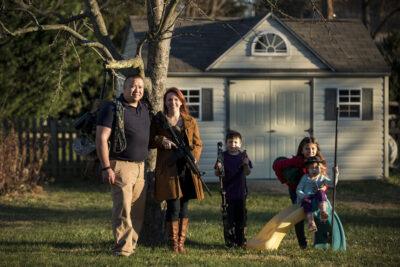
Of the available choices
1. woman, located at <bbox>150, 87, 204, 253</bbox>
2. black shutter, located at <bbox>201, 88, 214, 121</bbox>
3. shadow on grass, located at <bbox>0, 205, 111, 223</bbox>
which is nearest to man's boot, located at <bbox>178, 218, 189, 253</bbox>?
woman, located at <bbox>150, 87, 204, 253</bbox>

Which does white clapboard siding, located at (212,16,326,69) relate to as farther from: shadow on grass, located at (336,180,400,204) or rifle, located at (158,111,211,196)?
rifle, located at (158,111,211,196)

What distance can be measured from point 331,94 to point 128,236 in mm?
13318

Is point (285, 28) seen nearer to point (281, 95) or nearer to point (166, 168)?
point (281, 95)

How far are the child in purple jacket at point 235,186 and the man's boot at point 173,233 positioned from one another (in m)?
1.00

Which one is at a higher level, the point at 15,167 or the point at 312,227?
the point at 15,167

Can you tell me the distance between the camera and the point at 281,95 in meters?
21.6

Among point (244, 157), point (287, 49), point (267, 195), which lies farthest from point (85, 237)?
point (287, 49)

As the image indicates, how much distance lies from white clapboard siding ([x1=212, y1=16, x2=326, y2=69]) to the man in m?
12.0

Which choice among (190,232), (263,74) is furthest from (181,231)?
(263,74)

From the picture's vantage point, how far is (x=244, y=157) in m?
10.6

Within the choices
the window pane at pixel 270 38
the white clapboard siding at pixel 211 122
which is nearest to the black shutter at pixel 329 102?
the window pane at pixel 270 38

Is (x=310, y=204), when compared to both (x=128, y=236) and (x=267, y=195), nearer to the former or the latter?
(x=128, y=236)

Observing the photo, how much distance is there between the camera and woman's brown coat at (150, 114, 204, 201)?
383 inches

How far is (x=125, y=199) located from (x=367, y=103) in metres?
13.9
